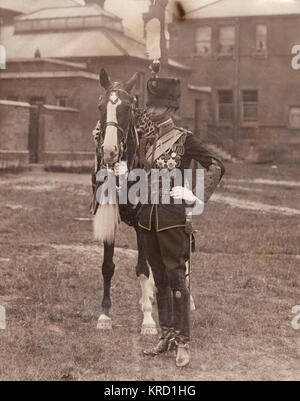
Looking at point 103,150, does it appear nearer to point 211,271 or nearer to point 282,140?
point 211,271

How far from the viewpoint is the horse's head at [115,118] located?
17.9ft

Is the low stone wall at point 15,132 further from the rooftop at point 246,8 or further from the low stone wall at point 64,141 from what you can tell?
the rooftop at point 246,8

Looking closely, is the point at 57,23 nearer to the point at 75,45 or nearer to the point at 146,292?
the point at 75,45

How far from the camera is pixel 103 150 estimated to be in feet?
18.0

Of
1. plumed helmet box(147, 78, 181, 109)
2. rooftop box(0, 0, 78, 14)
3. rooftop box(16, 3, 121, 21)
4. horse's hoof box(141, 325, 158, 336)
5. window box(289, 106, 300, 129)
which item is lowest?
horse's hoof box(141, 325, 158, 336)

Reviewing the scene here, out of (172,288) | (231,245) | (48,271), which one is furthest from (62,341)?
(231,245)

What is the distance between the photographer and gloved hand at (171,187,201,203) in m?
5.49

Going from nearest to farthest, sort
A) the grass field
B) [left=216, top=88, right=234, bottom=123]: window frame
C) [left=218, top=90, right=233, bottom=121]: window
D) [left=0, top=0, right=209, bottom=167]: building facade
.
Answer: the grass field < [left=0, top=0, right=209, bottom=167]: building facade < [left=216, top=88, right=234, bottom=123]: window frame < [left=218, top=90, right=233, bottom=121]: window

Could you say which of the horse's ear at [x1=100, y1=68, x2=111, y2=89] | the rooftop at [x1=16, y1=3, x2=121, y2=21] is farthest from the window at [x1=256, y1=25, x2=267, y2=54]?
the horse's ear at [x1=100, y1=68, x2=111, y2=89]

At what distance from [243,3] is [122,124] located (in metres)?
35.1

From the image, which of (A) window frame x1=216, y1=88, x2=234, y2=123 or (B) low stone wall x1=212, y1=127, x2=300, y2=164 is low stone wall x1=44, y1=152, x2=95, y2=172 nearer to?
(B) low stone wall x1=212, y1=127, x2=300, y2=164

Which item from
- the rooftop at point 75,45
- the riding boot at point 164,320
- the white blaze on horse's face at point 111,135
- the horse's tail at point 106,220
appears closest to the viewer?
the white blaze on horse's face at point 111,135

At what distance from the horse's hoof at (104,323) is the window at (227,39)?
33.8 m

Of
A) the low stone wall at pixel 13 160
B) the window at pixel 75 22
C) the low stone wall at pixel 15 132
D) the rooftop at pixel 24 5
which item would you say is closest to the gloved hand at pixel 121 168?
the low stone wall at pixel 13 160
